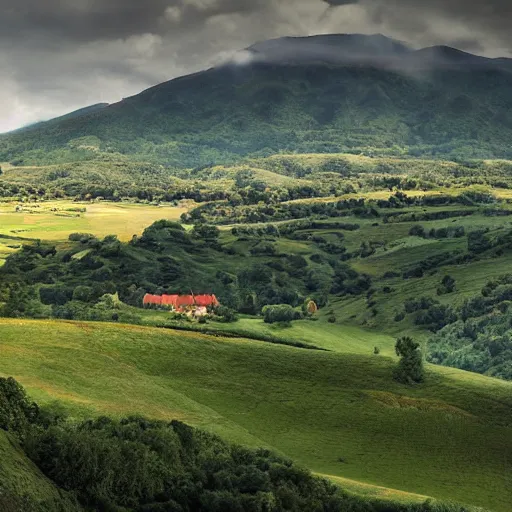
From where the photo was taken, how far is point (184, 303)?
16238 cm

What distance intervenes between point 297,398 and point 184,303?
73.4 meters

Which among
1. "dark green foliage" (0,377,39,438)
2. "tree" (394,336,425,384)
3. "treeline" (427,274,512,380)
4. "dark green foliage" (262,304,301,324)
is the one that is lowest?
"treeline" (427,274,512,380)

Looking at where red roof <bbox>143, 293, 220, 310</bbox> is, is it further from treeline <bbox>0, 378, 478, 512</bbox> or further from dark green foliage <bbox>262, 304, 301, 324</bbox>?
treeline <bbox>0, 378, 478, 512</bbox>

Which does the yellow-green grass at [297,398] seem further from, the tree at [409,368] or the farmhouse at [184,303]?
the farmhouse at [184,303]

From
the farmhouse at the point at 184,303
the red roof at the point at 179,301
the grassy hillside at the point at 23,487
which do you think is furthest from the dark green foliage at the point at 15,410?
the red roof at the point at 179,301

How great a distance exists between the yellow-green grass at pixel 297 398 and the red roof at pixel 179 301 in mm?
52937

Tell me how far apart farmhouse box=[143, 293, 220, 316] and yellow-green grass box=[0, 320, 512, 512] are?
1651 inches

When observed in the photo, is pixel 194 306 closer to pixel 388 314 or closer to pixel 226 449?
pixel 388 314

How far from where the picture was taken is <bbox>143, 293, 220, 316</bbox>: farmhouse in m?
149

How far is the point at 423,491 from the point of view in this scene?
230 ft

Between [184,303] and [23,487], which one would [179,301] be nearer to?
[184,303]

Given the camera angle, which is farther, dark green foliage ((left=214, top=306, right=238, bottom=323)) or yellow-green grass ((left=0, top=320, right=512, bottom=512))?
dark green foliage ((left=214, top=306, right=238, bottom=323))

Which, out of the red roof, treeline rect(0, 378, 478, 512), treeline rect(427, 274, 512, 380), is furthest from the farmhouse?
treeline rect(0, 378, 478, 512)

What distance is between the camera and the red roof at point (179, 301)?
160 meters
